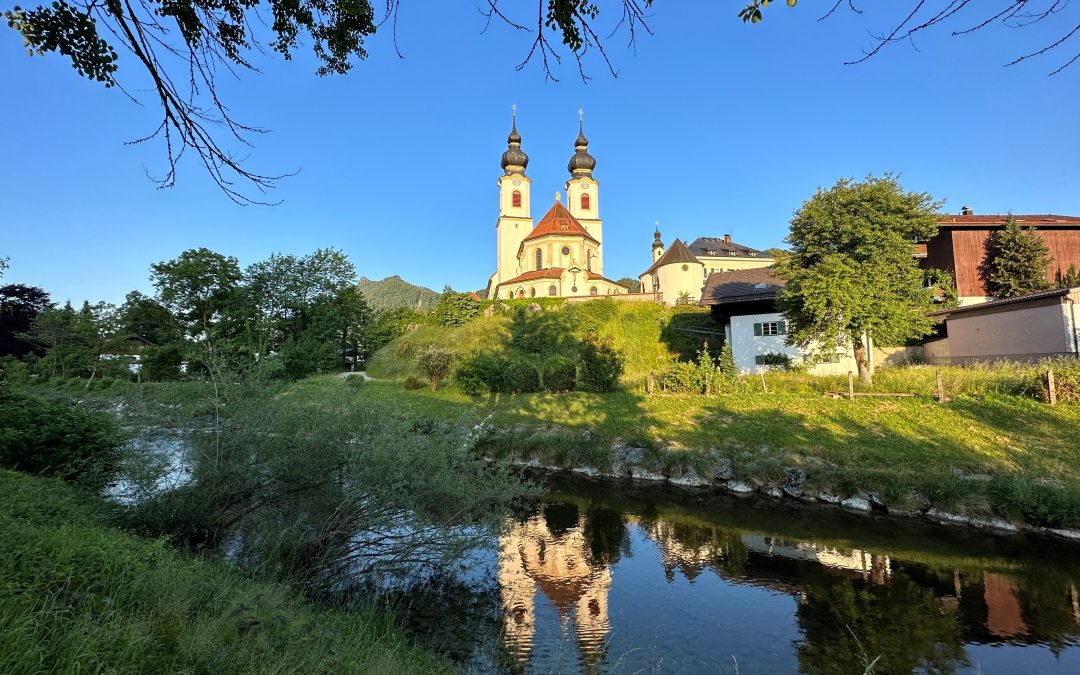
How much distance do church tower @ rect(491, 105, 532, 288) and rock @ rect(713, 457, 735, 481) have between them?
47114 millimetres

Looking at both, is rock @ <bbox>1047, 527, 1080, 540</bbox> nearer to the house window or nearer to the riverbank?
the riverbank

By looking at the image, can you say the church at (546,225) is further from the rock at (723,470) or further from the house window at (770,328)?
the rock at (723,470)

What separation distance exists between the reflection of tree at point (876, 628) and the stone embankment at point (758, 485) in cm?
333

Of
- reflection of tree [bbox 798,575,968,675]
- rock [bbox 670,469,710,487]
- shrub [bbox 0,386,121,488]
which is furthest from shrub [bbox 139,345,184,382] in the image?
reflection of tree [bbox 798,575,968,675]

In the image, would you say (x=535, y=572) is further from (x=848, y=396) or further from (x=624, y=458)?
(x=848, y=396)

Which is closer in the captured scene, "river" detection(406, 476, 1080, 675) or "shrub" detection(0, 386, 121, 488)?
"river" detection(406, 476, 1080, 675)

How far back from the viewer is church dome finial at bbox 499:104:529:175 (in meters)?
58.6

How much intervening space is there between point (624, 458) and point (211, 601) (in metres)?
12.2

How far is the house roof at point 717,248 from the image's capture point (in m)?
52.7

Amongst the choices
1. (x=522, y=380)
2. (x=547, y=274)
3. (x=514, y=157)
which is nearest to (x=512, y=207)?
(x=514, y=157)

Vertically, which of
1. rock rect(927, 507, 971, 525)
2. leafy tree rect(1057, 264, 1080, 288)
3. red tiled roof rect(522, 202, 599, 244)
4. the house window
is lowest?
rock rect(927, 507, 971, 525)

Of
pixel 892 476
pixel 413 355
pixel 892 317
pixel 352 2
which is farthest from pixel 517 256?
pixel 352 2

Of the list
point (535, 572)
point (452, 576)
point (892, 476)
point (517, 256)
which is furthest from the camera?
point (517, 256)

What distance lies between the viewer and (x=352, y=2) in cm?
416
